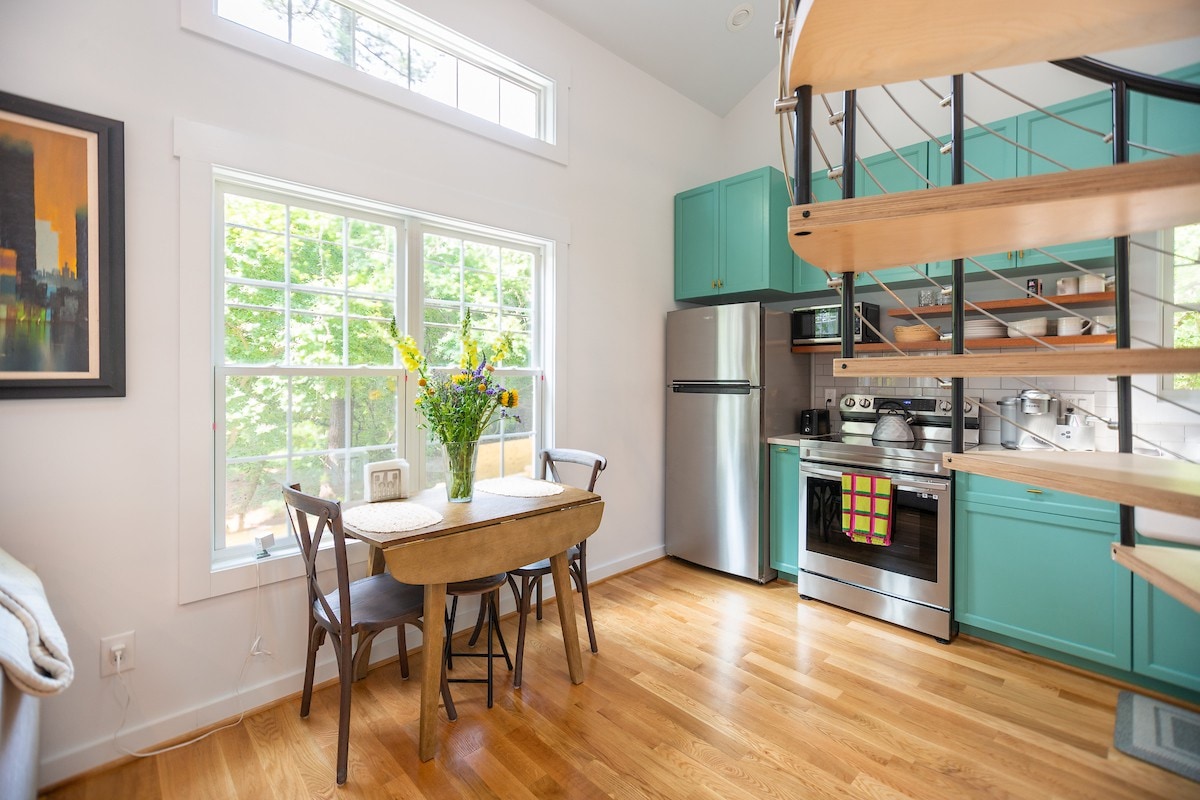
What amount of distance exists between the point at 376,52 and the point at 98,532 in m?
2.20

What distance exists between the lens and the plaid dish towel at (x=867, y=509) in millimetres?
2850

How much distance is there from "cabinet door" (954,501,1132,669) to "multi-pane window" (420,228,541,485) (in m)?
2.27

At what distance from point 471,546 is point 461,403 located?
1.94 feet

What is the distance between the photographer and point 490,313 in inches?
118

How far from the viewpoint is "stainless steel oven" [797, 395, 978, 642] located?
8.96ft

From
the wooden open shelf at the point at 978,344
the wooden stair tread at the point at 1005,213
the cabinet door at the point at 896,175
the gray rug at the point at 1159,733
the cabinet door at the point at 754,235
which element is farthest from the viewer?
the cabinet door at the point at 754,235

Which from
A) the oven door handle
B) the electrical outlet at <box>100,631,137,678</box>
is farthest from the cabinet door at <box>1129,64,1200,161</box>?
the electrical outlet at <box>100,631,137,678</box>

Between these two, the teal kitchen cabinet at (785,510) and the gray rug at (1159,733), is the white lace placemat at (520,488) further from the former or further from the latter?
the gray rug at (1159,733)

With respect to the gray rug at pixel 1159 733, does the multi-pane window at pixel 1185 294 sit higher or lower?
higher

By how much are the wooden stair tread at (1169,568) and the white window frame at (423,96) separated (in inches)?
113

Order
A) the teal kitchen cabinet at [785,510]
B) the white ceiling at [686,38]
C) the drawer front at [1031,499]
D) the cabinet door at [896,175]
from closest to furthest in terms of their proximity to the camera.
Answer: the drawer front at [1031,499]
the cabinet door at [896,175]
the white ceiling at [686,38]
the teal kitchen cabinet at [785,510]

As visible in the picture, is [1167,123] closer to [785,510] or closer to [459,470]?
[785,510]

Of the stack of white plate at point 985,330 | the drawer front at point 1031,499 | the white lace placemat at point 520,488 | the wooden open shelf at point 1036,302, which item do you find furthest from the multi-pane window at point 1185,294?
the white lace placemat at point 520,488

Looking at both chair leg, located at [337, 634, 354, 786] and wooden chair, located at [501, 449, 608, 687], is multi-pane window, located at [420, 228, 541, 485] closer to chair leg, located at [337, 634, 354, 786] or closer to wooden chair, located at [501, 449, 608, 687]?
wooden chair, located at [501, 449, 608, 687]
